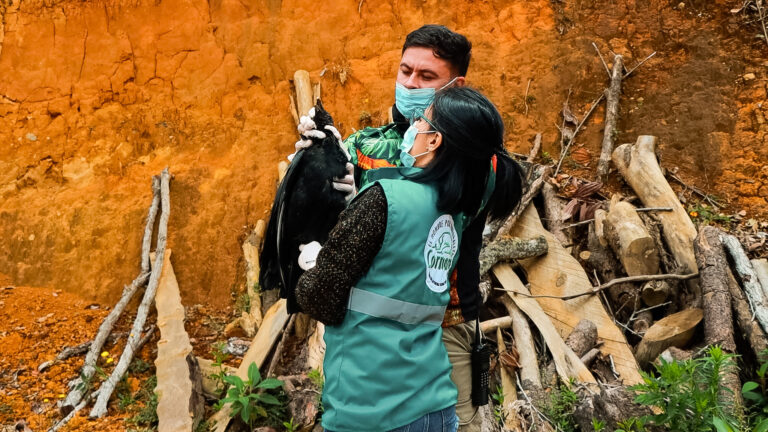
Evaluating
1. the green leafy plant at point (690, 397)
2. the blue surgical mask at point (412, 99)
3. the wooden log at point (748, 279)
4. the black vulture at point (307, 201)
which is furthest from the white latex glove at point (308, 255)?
the wooden log at point (748, 279)

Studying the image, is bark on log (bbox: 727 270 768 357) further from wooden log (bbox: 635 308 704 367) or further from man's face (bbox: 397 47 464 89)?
man's face (bbox: 397 47 464 89)

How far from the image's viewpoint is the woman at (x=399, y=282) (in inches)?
65.2

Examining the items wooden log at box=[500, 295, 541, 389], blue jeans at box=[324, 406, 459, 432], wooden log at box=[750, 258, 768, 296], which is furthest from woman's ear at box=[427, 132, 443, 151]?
wooden log at box=[750, 258, 768, 296]

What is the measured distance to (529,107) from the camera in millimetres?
5676

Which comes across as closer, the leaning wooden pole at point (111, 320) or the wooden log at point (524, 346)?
the wooden log at point (524, 346)

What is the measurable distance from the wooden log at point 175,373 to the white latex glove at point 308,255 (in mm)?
2259

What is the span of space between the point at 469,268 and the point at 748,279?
2.61m

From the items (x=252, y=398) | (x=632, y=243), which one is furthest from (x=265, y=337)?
(x=632, y=243)

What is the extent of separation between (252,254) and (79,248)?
1634 millimetres

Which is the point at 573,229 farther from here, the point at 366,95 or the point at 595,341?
the point at 366,95

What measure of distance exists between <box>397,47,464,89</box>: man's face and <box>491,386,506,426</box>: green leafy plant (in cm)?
202

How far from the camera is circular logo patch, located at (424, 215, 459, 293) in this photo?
1.74m

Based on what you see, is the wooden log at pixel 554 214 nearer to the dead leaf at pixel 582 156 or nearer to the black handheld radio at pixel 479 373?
the dead leaf at pixel 582 156

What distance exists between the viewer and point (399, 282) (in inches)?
66.1
